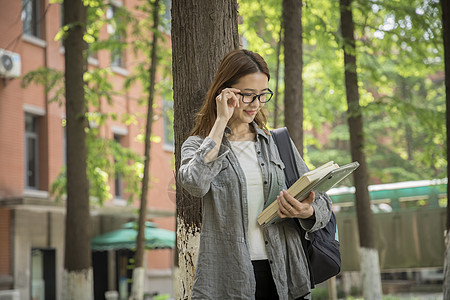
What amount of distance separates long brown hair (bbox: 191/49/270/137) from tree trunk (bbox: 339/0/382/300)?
9.65m

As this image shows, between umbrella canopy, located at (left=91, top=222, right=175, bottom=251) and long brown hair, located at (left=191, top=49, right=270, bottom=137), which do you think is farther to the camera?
umbrella canopy, located at (left=91, top=222, right=175, bottom=251)

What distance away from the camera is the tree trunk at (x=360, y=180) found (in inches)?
517

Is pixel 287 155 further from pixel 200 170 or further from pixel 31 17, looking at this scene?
pixel 31 17

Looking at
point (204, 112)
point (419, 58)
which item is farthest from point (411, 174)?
point (204, 112)

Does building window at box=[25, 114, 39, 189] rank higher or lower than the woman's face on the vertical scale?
higher

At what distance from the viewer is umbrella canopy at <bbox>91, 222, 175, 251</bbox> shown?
63.1ft

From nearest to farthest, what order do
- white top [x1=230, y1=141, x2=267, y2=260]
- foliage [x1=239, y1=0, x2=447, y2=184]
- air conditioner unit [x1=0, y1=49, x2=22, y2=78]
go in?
white top [x1=230, y1=141, x2=267, y2=260] < foliage [x1=239, y1=0, x2=447, y2=184] < air conditioner unit [x1=0, y1=49, x2=22, y2=78]

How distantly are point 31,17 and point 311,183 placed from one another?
63.5ft

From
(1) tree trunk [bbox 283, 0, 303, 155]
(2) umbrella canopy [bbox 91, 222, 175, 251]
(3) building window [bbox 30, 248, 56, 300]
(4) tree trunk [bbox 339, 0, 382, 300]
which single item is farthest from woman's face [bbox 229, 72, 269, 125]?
(3) building window [bbox 30, 248, 56, 300]

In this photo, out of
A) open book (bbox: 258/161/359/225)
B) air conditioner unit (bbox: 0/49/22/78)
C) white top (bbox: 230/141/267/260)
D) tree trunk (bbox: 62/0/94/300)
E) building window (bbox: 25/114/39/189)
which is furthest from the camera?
building window (bbox: 25/114/39/189)

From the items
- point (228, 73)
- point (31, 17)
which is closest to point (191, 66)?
point (228, 73)

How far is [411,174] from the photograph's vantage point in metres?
32.6

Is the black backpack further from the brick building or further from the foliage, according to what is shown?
the brick building

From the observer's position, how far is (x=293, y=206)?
3.19 meters
